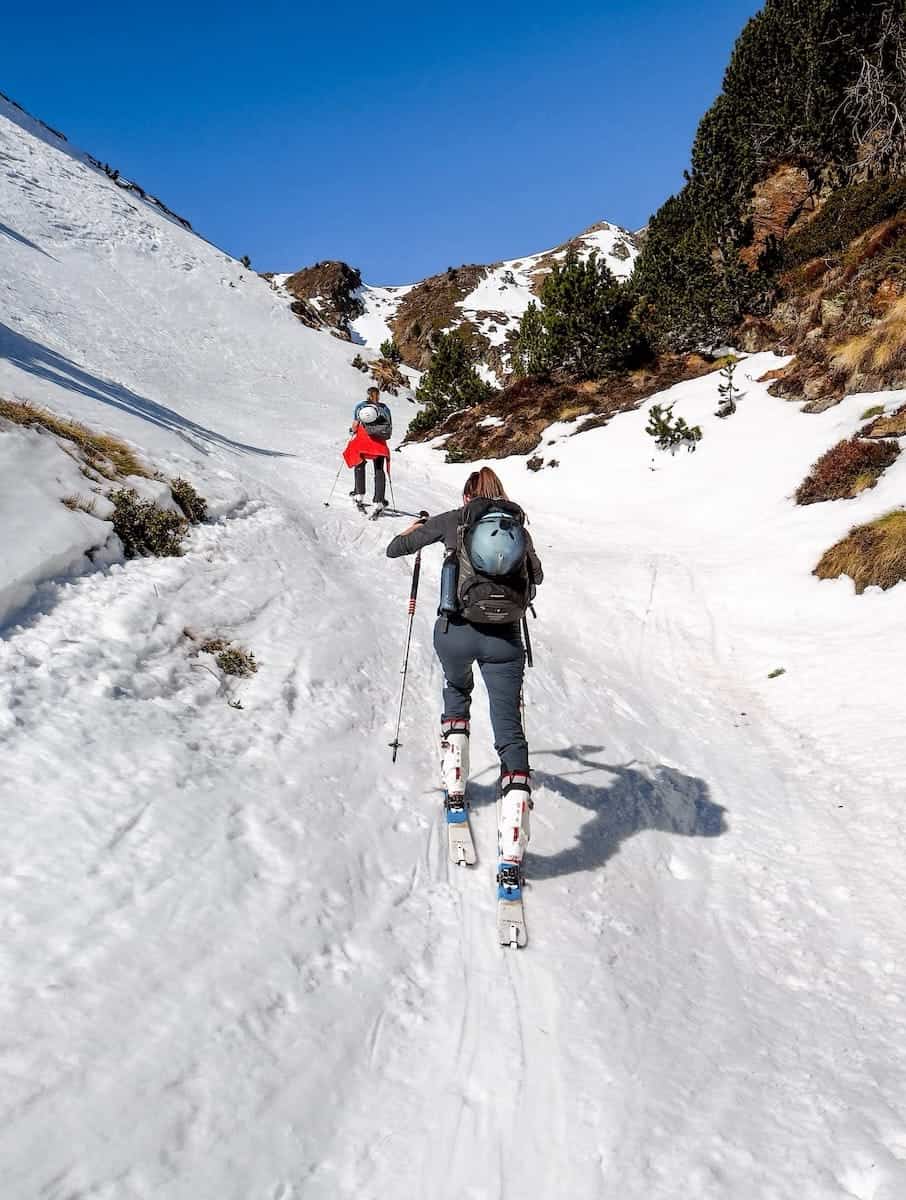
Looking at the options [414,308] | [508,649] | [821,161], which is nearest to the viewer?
[508,649]

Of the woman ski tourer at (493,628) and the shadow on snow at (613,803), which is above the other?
the woman ski tourer at (493,628)

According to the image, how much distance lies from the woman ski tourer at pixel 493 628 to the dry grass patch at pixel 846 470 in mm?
10374

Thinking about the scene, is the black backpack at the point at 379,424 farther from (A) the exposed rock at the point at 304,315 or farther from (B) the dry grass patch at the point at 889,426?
(A) the exposed rock at the point at 304,315

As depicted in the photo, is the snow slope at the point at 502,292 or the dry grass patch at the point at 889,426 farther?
the snow slope at the point at 502,292

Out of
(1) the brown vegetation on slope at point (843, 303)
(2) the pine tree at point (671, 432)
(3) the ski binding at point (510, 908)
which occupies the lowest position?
(3) the ski binding at point (510, 908)

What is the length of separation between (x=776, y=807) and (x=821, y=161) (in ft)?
114

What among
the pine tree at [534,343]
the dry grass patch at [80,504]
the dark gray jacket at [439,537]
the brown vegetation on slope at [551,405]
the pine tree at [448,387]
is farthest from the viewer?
the pine tree at [448,387]

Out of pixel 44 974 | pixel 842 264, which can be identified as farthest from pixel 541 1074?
pixel 842 264

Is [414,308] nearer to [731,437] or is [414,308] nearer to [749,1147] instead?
[731,437]

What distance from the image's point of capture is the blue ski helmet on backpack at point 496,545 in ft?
13.8

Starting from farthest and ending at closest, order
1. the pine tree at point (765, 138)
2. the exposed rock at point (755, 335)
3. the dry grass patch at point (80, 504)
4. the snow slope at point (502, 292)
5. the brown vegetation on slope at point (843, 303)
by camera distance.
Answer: the snow slope at point (502, 292), the pine tree at point (765, 138), the exposed rock at point (755, 335), the brown vegetation on slope at point (843, 303), the dry grass patch at point (80, 504)

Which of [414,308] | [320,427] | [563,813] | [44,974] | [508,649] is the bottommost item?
[44,974]

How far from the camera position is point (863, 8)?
1088 inches

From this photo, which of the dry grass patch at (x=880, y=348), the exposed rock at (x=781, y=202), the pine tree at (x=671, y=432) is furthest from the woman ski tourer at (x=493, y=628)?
the exposed rock at (x=781, y=202)
